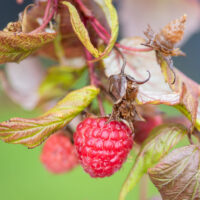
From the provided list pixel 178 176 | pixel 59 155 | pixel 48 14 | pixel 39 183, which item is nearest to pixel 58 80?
→ pixel 59 155

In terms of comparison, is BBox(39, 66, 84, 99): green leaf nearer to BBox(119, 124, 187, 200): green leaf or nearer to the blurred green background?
BBox(119, 124, 187, 200): green leaf

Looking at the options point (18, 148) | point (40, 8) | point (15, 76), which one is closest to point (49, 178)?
point (18, 148)

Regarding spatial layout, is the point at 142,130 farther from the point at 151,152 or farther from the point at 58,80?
the point at 58,80

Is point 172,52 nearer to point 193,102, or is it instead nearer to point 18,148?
point 193,102

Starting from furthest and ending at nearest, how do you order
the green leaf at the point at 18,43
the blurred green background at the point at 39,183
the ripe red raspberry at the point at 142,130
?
the blurred green background at the point at 39,183
the ripe red raspberry at the point at 142,130
the green leaf at the point at 18,43

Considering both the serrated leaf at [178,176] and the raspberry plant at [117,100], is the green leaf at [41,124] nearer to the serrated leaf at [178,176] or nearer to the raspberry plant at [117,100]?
the raspberry plant at [117,100]

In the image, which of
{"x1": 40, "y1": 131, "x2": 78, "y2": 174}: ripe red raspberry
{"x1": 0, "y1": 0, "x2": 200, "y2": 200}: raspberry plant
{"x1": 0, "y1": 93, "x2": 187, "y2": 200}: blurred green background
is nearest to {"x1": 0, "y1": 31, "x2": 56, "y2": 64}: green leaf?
{"x1": 0, "y1": 0, "x2": 200, "y2": 200}: raspberry plant

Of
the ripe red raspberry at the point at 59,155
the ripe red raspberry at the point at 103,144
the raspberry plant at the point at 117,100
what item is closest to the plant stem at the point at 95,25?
the raspberry plant at the point at 117,100
